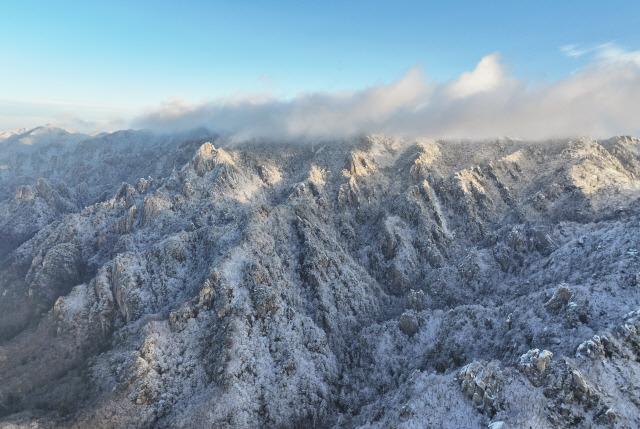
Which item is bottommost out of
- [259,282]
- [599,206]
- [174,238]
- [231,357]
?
[231,357]

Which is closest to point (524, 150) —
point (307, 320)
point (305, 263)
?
point (305, 263)

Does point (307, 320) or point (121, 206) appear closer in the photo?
point (307, 320)

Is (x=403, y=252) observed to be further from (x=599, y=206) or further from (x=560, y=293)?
(x=599, y=206)

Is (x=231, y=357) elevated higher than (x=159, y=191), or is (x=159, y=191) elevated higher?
(x=159, y=191)

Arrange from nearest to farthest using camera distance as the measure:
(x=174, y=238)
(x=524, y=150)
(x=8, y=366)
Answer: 1. (x=8, y=366)
2. (x=174, y=238)
3. (x=524, y=150)

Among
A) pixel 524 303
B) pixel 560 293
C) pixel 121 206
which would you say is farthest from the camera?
pixel 121 206

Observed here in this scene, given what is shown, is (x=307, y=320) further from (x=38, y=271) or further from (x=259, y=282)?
(x=38, y=271)

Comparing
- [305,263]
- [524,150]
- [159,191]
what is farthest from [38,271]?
[524,150]
